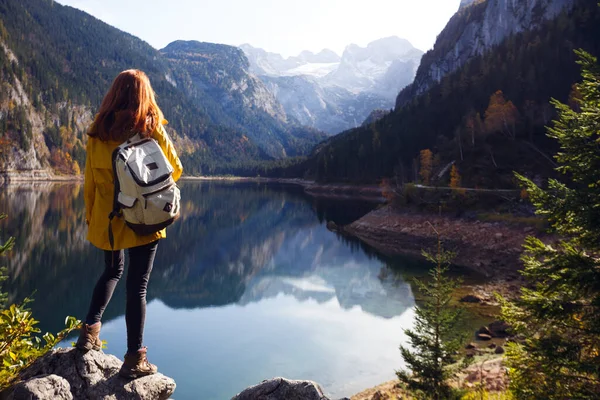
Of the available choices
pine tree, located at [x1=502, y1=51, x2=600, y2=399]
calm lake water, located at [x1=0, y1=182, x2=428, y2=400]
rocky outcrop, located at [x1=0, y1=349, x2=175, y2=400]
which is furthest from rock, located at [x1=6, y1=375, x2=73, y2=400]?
calm lake water, located at [x1=0, y1=182, x2=428, y2=400]

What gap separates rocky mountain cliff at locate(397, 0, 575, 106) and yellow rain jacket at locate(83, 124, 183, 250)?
368ft

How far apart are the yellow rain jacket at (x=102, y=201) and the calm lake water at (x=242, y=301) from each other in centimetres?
1195

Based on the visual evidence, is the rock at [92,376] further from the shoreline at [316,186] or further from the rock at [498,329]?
the shoreline at [316,186]

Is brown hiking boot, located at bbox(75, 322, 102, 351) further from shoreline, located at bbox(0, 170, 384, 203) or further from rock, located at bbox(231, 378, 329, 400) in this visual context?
shoreline, located at bbox(0, 170, 384, 203)

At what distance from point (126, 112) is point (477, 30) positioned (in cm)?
14896

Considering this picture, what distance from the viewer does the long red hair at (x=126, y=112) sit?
4.26 metres

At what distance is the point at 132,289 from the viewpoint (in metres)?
4.40

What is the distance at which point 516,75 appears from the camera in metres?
77.3

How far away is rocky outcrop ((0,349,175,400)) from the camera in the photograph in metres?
3.89

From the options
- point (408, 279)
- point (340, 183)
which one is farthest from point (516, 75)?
point (408, 279)

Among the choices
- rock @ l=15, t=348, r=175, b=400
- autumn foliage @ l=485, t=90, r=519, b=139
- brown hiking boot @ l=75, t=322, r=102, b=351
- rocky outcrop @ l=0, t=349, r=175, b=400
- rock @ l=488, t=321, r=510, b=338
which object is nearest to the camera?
rocky outcrop @ l=0, t=349, r=175, b=400

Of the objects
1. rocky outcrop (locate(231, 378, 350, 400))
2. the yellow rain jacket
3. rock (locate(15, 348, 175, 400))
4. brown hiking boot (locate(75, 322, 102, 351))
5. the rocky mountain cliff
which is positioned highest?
the rocky mountain cliff

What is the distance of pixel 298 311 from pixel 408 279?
959 centimetres

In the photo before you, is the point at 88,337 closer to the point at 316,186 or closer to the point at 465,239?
the point at 465,239
